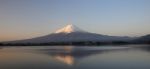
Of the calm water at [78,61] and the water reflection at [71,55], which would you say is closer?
the calm water at [78,61]

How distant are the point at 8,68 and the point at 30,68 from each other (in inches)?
28.5

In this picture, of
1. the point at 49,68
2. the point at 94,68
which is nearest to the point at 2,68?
the point at 49,68

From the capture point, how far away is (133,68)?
881cm

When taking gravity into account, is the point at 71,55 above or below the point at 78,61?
above

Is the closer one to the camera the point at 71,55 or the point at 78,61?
the point at 78,61

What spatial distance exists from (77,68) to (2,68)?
2.39 m

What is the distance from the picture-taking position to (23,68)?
358 inches

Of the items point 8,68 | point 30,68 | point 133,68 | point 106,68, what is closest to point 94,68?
point 106,68

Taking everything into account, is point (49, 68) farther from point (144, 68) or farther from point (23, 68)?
point (144, 68)

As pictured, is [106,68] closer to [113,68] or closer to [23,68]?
[113,68]

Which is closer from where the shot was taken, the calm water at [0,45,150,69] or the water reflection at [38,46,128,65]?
the calm water at [0,45,150,69]

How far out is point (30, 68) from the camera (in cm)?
905

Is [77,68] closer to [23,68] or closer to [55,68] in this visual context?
[55,68]

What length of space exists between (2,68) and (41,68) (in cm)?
124
